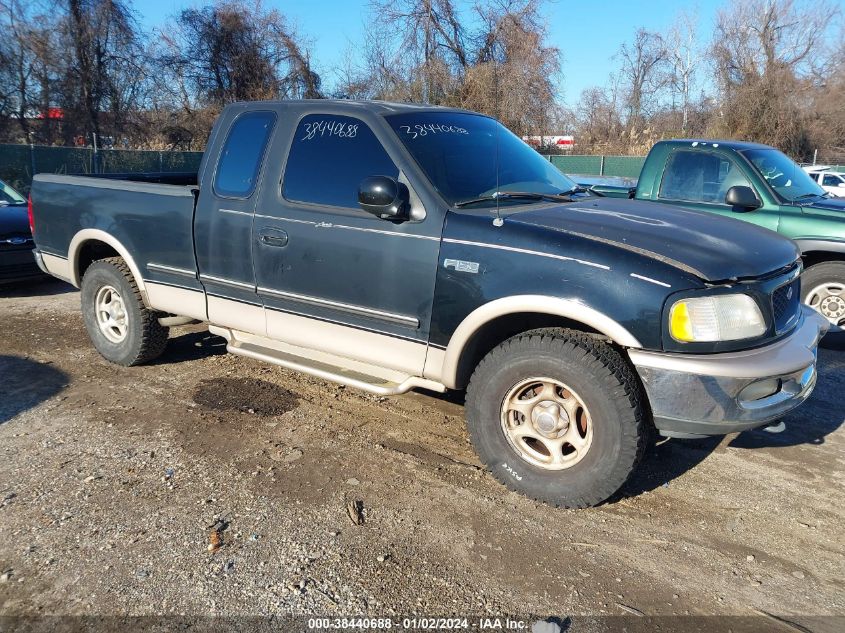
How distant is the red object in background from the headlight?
75.5ft

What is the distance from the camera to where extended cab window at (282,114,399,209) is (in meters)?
3.99

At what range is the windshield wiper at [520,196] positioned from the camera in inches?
149

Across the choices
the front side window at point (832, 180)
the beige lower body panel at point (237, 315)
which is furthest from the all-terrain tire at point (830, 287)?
the front side window at point (832, 180)

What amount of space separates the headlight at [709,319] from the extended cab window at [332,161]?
5.87 feet

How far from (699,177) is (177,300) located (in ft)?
16.8

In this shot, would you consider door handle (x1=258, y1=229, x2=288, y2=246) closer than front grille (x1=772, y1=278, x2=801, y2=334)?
No

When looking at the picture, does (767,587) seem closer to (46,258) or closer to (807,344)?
(807,344)

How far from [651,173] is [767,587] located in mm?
4892

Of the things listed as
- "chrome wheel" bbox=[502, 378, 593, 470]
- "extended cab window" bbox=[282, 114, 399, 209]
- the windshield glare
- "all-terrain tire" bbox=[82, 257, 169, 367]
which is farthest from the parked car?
"chrome wheel" bbox=[502, 378, 593, 470]

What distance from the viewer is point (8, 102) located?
20.0 meters

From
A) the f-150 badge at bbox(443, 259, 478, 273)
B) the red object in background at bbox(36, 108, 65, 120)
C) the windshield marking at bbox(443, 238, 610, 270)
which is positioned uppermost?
the red object in background at bbox(36, 108, 65, 120)

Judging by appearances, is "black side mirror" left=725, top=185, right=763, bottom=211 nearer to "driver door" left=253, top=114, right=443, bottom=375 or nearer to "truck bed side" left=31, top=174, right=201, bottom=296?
"driver door" left=253, top=114, right=443, bottom=375

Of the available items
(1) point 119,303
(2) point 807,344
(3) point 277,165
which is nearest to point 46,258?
(1) point 119,303

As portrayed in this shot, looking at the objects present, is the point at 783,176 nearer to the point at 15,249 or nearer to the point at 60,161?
the point at 15,249
